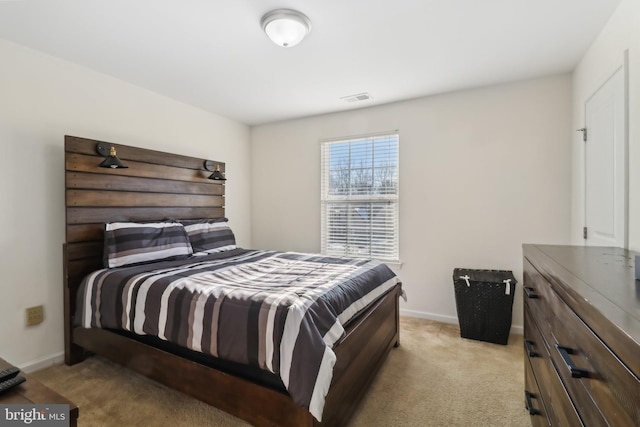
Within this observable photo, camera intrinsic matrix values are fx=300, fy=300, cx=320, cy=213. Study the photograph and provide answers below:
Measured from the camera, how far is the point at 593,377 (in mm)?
702

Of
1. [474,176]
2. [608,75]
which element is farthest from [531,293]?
[474,176]

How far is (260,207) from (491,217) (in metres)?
2.95

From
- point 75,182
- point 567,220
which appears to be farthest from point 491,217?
point 75,182

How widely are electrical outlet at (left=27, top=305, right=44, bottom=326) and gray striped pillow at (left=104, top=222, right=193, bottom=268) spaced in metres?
0.61

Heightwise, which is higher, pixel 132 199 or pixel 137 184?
pixel 137 184

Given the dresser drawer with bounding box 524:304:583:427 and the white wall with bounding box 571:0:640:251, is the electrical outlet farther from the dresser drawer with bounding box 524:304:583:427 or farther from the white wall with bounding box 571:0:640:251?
the white wall with bounding box 571:0:640:251

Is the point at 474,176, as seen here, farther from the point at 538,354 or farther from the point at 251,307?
the point at 251,307

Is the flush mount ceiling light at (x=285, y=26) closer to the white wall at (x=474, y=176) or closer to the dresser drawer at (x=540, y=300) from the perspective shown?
the white wall at (x=474, y=176)

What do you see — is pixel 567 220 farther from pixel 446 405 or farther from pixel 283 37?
pixel 283 37

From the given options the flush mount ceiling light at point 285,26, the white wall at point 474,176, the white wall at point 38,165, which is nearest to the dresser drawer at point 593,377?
the flush mount ceiling light at point 285,26

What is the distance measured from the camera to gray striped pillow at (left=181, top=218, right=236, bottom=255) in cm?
311

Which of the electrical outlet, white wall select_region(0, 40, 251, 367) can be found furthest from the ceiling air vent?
the electrical outlet

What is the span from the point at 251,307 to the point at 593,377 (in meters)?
1.32

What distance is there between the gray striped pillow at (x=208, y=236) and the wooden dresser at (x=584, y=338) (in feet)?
9.11
